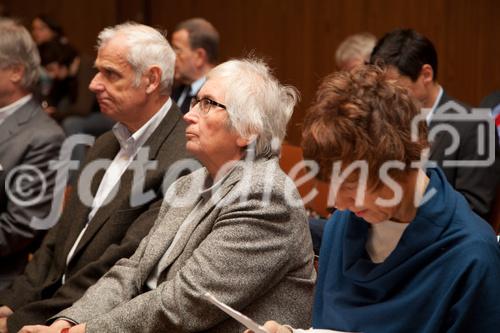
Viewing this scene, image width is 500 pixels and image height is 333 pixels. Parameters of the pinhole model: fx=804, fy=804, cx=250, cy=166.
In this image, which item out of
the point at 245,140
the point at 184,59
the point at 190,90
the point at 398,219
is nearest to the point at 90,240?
the point at 245,140

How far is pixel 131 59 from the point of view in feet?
10.5

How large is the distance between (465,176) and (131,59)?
58.5 inches

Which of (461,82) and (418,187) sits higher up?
(418,187)

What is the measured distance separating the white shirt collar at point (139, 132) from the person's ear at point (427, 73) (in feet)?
3.77

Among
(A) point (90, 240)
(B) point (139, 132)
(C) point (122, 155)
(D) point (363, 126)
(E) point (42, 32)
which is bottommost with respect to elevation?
(E) point (42, 32)

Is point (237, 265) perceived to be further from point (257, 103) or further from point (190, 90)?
point (190, 90)

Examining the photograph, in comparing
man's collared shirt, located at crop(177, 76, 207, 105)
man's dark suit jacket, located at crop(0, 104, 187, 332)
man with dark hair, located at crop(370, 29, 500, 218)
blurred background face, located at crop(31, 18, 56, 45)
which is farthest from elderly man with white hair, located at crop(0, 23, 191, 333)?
blurred background face, located at crop(31, 18, 56, 45)

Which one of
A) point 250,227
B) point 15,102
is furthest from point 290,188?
point 15,102

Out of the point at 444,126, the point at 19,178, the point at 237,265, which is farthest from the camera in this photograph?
the point at 444,126

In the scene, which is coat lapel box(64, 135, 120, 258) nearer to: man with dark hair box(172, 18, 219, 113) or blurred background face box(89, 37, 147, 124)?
blurred background face box(89, 37, 147, 124)

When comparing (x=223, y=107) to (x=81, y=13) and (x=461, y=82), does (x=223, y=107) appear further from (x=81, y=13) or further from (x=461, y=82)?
(x=81, y=13)

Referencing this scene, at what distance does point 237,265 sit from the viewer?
2260 mm

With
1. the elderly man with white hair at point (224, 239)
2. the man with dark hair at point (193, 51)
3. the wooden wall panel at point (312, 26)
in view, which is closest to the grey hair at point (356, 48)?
the wooden wall panel at point (312, 26)

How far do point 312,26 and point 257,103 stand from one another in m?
4.42
